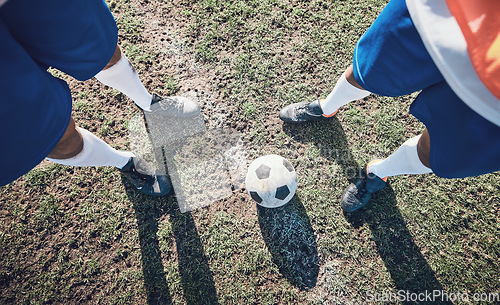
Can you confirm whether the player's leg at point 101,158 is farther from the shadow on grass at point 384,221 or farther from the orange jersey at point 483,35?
the orange jersey at point 483,35

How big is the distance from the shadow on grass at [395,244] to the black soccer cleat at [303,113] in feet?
3.21

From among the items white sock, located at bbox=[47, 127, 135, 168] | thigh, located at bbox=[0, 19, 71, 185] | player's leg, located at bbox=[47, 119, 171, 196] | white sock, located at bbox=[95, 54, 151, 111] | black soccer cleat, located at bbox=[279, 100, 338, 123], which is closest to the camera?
thigh, located at bbox=[0, 19, 71, 185]

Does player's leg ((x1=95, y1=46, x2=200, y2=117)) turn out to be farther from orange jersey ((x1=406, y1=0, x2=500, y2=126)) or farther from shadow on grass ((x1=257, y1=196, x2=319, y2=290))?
orange jersey ((x1=406, y1=0, x2=500, y2=126))

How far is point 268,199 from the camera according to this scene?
239 cm

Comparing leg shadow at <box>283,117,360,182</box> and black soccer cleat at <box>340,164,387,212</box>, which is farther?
leg shadow at <box>283,117,360,182</box>

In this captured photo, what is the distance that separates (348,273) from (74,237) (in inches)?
103

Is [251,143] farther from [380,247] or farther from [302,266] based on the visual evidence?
[380,247]

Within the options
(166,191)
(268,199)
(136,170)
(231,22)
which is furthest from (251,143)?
(231,22)

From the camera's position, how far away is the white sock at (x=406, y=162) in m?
1.86

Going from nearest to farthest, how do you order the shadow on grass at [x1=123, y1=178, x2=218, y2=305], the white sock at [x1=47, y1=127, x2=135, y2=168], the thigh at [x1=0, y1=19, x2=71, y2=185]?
the thigh at [x1=0, y1=19, x2=71, y2=185]
the white sock at [x1=47, y1=127, x2=135, y2=168]
the shadow on grass at [x1=123, y1=178, x2=218, y2=305]

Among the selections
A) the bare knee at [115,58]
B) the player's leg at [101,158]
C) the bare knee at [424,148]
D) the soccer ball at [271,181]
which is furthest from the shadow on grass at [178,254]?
the bare knee at [424,148]

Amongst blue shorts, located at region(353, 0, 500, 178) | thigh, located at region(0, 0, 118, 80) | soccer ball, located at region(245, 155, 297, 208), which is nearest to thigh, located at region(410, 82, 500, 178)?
blue shorts, located at region(353, 0, 500, 178)

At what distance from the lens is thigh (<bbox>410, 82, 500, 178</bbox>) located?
125 centimetres

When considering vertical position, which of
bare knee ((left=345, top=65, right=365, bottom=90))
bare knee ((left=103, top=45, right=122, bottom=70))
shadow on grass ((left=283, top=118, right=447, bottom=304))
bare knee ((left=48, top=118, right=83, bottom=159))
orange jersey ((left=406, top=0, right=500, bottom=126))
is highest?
orange jersey ((left=406, top=0, right=500, bottom=126))
